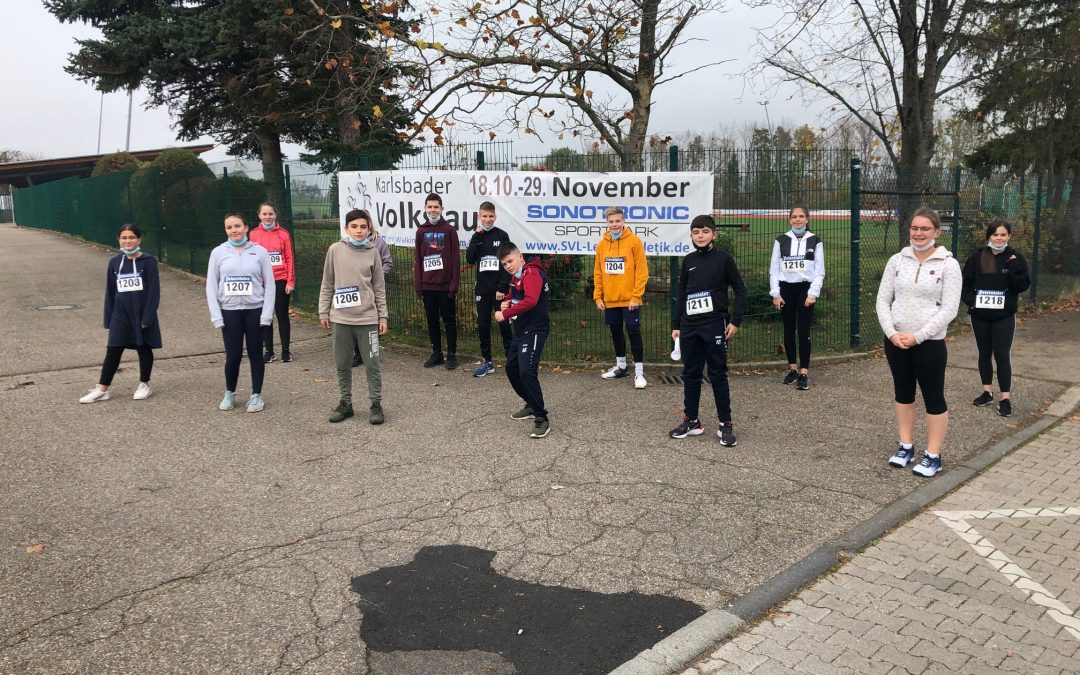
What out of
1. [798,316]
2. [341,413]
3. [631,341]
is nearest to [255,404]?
[341,413]

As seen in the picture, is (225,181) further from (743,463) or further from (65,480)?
(743,463)

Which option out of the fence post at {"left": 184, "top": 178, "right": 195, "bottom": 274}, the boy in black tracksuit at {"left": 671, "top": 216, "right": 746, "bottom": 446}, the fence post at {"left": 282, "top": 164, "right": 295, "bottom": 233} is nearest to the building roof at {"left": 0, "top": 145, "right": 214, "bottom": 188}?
the fence post at {"left": 184, "top": 178, "right": 195, "bottom": 274}

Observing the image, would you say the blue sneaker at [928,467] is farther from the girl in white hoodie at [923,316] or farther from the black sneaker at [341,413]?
the black sneaker at [341,413]

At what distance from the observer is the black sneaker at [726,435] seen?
625 centimetres

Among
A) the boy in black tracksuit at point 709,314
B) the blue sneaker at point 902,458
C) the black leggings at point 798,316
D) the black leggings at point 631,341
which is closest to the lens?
the blue sneaker at point 902,458

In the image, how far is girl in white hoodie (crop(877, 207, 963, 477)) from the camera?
17.6 feet

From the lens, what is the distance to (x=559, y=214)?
914 centimetres

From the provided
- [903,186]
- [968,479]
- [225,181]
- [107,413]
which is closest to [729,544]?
[968,479]

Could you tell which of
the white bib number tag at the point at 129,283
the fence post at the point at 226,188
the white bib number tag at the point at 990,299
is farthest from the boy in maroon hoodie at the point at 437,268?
the fence post at the point at 226,188

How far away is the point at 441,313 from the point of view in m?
9.17

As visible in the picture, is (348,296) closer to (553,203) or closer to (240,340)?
Answer: (240,340)

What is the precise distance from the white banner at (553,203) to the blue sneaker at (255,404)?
3.29 m

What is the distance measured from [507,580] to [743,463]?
2.46 meters

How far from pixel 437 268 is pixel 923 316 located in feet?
16.9
